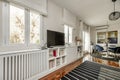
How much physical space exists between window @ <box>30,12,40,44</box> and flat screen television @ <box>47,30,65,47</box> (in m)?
0.35

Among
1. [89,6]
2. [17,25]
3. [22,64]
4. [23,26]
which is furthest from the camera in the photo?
[89,6]

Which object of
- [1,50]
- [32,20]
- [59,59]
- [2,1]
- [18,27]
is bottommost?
[59,59]

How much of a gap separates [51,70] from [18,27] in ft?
5.44

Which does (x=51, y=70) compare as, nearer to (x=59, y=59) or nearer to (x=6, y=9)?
(x=59, y=59)

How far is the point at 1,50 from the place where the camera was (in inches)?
65.7

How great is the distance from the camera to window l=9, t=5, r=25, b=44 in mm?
1910

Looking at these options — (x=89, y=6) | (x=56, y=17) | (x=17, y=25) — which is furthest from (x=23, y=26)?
(x=89, y=6)

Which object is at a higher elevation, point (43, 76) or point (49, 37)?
point (49, 37)

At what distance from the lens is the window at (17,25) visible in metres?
1.91

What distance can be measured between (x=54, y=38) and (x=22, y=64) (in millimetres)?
1425

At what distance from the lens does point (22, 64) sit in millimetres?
1829

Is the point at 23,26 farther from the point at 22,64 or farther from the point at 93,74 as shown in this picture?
the point at 93,74

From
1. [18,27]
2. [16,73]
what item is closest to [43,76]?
[16,73]

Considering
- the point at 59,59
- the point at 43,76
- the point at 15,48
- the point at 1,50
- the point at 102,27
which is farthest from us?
the point at 102,27
